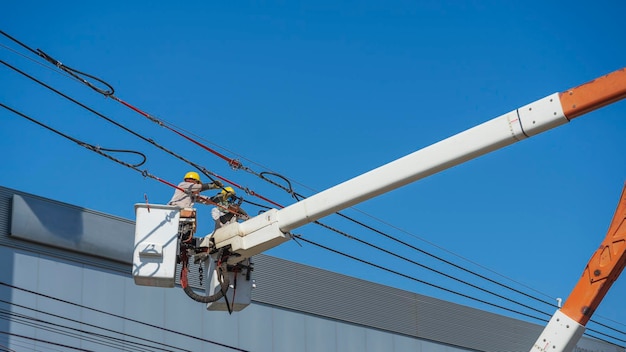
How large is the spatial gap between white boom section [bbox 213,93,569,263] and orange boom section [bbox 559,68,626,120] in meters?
0.12

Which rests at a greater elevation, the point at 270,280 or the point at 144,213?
the point at 270,280

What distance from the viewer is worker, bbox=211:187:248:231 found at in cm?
1881

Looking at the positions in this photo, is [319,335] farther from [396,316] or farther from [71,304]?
[71,304]

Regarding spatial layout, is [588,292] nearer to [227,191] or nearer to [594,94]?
[594,94]

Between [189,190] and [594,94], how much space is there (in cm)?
693

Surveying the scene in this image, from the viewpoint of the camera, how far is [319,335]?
31.6m

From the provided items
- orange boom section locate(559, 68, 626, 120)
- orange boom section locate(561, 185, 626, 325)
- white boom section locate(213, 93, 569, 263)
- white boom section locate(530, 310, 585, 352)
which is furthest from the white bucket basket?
orange boom section locate(559, 68, 626, 120)

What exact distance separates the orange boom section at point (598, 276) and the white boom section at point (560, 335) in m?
0.09

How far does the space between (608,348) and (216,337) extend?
1908 centimetres

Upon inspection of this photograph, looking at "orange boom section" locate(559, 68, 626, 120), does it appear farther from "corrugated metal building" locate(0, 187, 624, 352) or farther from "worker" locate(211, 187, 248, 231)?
"corrugated metal building" locate(0, 187, 624, 352)

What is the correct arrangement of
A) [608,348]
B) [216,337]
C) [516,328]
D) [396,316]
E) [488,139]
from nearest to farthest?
[488,139] → [216,337] → [396,316] → [516,328] → [608,348]

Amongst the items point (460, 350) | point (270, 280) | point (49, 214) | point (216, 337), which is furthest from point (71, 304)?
point (460, 350)

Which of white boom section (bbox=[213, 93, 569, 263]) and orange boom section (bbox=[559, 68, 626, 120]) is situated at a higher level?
orange boom section (bbox=[559, 68, 626, 120])

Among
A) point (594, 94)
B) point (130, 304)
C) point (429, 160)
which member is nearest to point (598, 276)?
point (594, 94)
